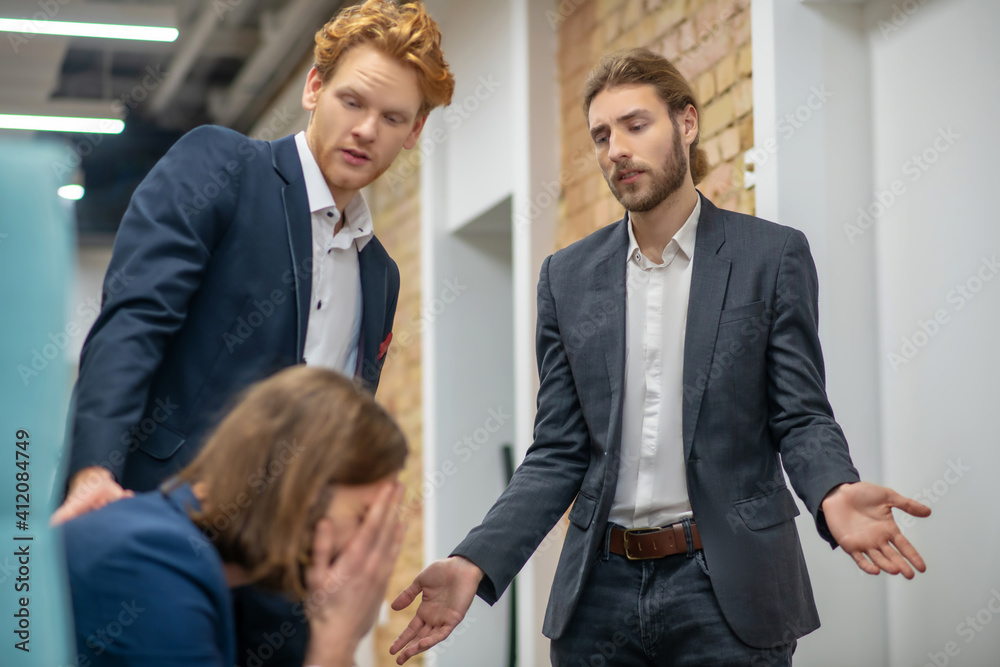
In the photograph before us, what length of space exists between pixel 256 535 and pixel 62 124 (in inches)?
265

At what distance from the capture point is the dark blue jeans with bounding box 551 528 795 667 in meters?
1.80

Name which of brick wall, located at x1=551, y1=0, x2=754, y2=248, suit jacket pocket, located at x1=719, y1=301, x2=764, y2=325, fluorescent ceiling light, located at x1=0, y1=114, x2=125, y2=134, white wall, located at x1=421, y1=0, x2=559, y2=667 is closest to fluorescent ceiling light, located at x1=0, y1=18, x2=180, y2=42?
white wall, located at x1=421, y1=0, x2=559, y2=667

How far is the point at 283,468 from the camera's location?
1246 millimetres

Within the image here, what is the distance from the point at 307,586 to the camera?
131cm

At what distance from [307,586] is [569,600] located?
0.72m

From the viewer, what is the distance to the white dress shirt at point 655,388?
191 centimetres

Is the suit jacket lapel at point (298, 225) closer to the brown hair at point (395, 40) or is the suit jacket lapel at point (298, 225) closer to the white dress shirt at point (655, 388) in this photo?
the brown hair at point (395, 40)

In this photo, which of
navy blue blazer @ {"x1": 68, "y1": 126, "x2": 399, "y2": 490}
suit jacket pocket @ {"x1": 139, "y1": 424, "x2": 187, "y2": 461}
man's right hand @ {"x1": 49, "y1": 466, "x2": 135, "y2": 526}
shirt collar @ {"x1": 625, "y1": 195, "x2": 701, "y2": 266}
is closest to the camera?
man's right hand @ {"x1": 49, "y1": 466, "x2": 135, "y2": 526}

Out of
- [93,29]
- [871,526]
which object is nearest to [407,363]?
[93,29]

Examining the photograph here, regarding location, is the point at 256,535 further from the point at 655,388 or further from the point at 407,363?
the point at 407,363

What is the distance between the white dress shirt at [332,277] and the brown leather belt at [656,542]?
1.97ft

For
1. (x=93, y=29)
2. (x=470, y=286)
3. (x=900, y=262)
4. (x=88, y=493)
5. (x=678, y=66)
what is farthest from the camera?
(x=93, y=29)

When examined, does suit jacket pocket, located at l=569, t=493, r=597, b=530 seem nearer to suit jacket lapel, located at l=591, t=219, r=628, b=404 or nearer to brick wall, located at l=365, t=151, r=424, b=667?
suit jacket lapel, located at l=591, t=219, r=628, b=404

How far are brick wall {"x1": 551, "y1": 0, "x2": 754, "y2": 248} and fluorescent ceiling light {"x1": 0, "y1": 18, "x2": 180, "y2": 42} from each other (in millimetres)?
2287
